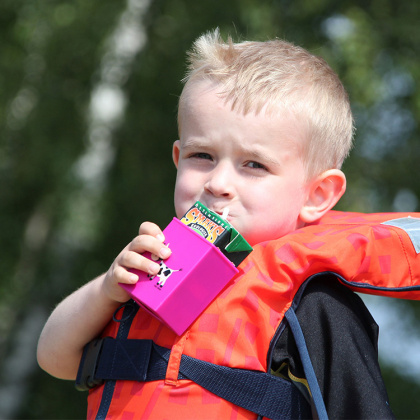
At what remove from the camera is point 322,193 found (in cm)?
224

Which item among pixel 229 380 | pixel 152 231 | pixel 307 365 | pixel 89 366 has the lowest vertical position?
pixel 89 366

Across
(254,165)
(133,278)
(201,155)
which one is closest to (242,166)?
(254,165)

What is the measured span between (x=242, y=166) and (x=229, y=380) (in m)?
0.66

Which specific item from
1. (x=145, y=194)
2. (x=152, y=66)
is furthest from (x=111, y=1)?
(x=145, y=194)

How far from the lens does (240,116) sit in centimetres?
201

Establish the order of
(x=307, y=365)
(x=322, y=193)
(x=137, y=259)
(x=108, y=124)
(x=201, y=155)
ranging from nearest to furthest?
(x=307, y=365) → (x=137, y=259) → (x=201, y=155) → (x=322, y=193) → (x=108, y=124)

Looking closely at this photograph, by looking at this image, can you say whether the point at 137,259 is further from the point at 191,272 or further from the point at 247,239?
the point at 247,239

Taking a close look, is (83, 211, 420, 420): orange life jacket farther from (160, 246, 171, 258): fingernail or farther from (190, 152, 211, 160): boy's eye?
(190, 152, 211, 160): boy's eye

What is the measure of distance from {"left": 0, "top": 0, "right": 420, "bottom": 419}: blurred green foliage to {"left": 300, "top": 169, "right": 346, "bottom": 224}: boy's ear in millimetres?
4318

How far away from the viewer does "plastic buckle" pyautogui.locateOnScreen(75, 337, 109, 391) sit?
80.0 inches

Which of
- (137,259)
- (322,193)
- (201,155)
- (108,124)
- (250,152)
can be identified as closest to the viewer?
(137,259)

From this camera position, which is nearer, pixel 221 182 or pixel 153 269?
pixel 153 269

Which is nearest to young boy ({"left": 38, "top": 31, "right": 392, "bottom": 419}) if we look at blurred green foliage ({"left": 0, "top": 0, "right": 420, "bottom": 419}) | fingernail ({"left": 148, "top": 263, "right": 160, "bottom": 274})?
fingernail ({"left": 148, "top": 263, "right": 160, "bottom": 274})

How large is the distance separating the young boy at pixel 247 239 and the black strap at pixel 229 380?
22 mm
